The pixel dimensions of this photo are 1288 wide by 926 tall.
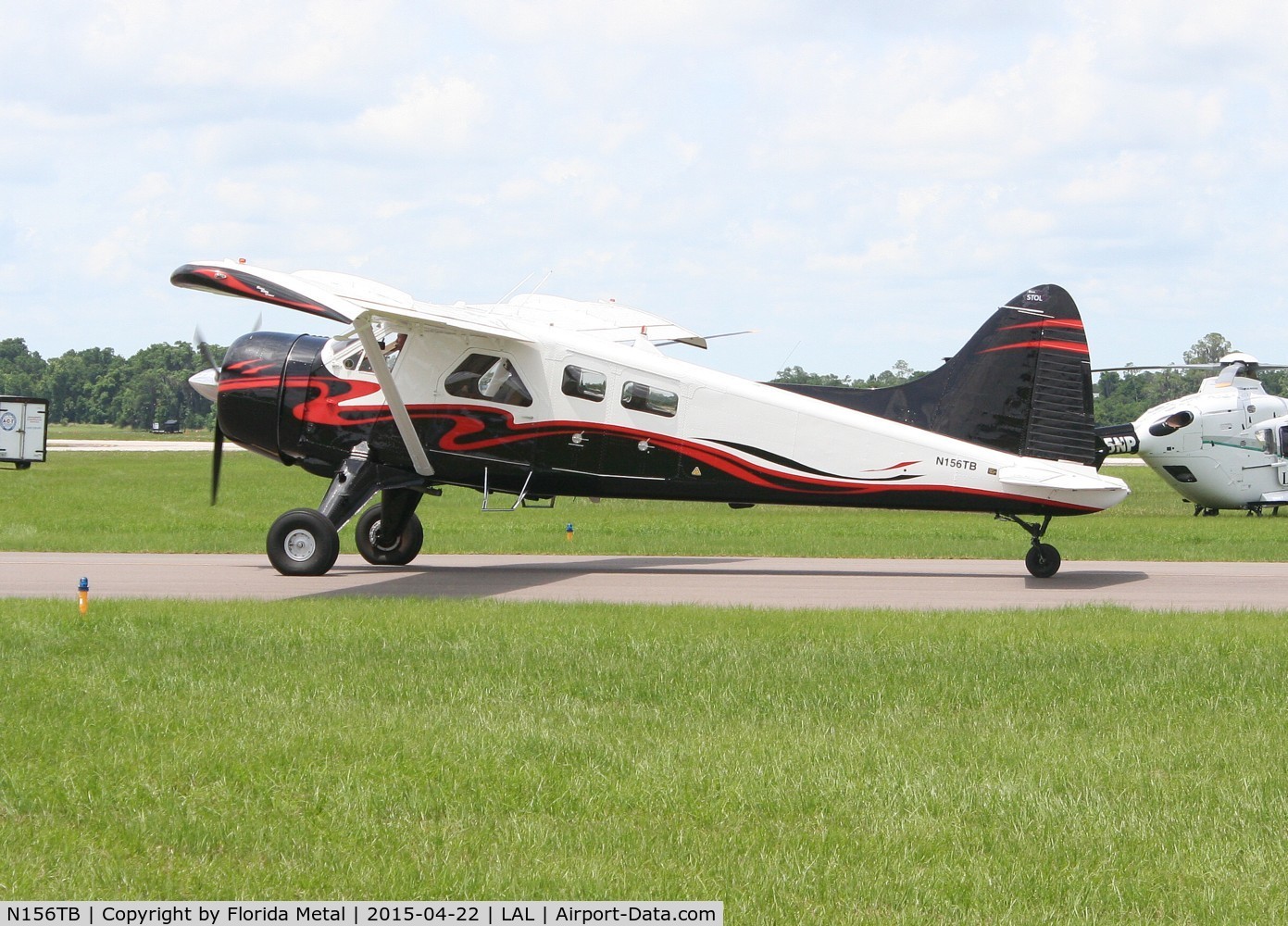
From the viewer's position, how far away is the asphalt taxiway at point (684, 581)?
51.6 feet

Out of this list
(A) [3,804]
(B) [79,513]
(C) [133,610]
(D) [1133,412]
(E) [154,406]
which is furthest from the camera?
(E) [154,406]

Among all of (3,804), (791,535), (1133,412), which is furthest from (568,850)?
(1133,412)

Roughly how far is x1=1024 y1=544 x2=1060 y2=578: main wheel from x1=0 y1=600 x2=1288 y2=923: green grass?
635 cm

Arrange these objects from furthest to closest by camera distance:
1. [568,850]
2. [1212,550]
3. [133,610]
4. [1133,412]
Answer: [1133,412], [1212,550], [133,610], [568,850]

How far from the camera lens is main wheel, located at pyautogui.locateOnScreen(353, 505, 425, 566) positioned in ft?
64.5

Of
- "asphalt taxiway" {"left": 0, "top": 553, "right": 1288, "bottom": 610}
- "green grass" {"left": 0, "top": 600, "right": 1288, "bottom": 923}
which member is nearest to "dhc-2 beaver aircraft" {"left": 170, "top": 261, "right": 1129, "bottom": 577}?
"asphalt taxiway" {"left": 0, "top": 553, "right": 1288, "bottom": 610}

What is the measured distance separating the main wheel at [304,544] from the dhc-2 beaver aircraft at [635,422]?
2cm

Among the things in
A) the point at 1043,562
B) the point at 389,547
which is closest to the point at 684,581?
the point at 389,547

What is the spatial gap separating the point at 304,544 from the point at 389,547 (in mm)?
2477

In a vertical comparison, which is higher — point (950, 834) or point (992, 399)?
point (992, 399)

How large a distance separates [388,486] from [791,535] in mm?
9538

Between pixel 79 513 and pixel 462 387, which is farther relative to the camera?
pixel 79 513

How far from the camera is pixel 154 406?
592 feet

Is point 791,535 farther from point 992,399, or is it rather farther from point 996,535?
point 992,399
